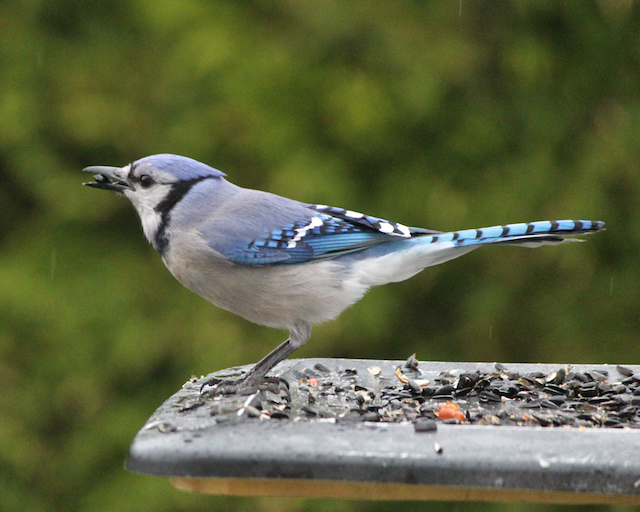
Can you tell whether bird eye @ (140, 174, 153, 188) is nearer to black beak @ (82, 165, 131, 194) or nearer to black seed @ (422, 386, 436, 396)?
black beak @ (82, 165, 131, 194)

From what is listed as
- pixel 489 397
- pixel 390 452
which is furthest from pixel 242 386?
pixel 390 452

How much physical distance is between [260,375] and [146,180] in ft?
2.41

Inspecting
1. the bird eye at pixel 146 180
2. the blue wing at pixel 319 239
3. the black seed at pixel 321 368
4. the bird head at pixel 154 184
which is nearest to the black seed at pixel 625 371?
the blue wing at pixel 319 239

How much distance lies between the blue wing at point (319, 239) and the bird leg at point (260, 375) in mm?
240

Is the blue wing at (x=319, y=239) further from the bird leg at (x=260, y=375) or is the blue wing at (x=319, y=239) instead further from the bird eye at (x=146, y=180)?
the bird eye at (x=146, y=180)

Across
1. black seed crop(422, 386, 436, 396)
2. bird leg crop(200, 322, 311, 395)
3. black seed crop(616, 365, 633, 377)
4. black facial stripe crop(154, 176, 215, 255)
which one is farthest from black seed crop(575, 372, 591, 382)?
black facial stripe crop(154, 176, 215, 255)

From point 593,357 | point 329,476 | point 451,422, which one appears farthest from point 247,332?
point 329,476

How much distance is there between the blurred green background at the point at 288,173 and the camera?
3.47 meters

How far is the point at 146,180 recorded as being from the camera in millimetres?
2506

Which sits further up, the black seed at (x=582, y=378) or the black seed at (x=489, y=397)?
the black seed at (x=582, y=378)

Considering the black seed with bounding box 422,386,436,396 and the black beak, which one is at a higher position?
the black beak

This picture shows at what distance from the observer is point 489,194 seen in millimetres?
3619

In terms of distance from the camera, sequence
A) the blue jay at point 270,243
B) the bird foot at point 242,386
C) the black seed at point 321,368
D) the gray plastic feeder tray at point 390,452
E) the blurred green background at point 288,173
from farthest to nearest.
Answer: the blurred green background at point 288,173 → the black seed at point 321,368 → the blue jay at point 270,243 → the bird foot at point 242,386 → the gray plastic feeder tray at point 390,452

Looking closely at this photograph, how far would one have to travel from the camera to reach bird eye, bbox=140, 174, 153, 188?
2500mm
